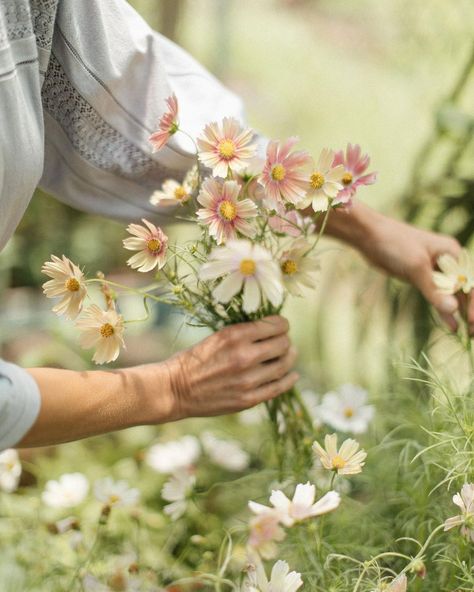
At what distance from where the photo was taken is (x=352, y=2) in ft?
10.3

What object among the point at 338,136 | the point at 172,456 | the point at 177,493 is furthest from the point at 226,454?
the point at 338,136

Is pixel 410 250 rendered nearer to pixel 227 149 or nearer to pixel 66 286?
pixel 227 149

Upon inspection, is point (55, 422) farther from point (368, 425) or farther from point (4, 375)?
point (368, 425)

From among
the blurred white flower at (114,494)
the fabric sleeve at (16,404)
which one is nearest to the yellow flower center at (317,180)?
the fabric sleeve at (16,404)

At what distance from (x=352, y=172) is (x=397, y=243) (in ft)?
0.78

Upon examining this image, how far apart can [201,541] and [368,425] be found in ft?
0.87

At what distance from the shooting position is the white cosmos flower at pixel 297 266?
0.77 m

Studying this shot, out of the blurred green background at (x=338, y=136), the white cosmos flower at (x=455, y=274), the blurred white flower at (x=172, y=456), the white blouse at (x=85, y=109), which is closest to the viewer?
the white blouse at (x=85, y=109)

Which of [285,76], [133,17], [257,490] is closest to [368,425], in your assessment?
[257,490]

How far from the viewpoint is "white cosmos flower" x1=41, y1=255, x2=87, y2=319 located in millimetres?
741

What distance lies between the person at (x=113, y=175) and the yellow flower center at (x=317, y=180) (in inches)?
6.1

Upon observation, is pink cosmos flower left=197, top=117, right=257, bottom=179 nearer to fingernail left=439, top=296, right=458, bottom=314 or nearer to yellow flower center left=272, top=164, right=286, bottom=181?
yellow flower center left=272, top=164, right=286, bottom=181

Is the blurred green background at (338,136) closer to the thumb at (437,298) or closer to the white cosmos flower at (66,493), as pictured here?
the thumb at (437,298)

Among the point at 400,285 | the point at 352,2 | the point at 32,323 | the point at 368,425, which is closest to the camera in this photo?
the point at 368,425
